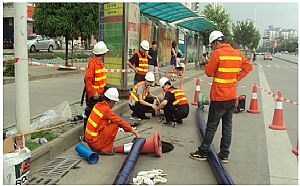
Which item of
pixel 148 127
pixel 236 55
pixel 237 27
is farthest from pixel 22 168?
pixel 237 27

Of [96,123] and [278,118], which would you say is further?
[278,118]

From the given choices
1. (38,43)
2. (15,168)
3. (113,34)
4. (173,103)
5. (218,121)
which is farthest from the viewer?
(38,43)

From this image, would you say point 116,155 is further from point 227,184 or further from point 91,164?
point 227,184

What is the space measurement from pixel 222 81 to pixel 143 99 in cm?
268

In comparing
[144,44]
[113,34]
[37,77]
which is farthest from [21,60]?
[37,77]

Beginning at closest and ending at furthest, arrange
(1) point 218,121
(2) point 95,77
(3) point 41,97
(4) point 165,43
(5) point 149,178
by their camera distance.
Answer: (5) point 149,178, (1) point 218,121, (2) point 95,77, (3) point 41,97, (4) point 165,43

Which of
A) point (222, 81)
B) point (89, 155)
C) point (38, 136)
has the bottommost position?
point (89, 155)

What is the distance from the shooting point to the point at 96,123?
4.75 meters

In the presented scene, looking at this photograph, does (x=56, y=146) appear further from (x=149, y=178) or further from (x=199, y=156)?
(x=199, y=156)

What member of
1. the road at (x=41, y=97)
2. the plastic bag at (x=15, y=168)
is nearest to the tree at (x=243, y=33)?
the road at (x=41, y=97)

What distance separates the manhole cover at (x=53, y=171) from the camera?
152 inches

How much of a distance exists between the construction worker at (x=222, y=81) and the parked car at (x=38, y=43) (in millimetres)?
24034

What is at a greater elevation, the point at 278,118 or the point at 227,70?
the point at 227,70

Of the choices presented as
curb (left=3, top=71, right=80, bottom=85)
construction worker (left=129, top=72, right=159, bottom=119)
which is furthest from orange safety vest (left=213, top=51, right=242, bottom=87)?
curb (left=3, top=71, right=80, bottom=85)
